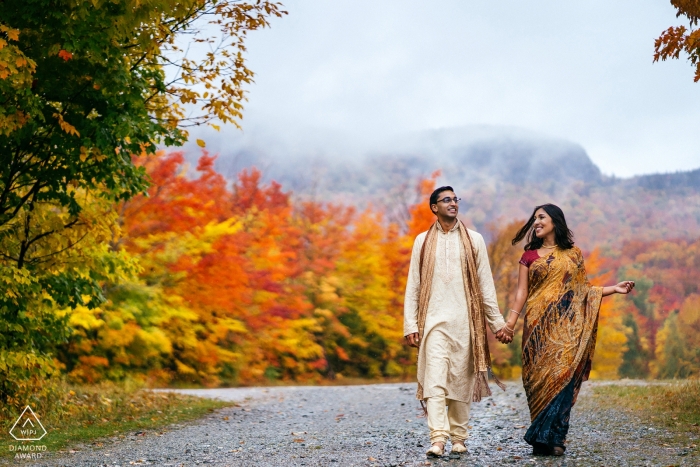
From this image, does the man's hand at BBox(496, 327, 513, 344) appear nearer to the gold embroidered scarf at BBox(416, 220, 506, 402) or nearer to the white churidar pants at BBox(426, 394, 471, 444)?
the gold embroidered scarf at BBox(416, 220, 506, 402)

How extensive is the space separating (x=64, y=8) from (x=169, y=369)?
1477cm

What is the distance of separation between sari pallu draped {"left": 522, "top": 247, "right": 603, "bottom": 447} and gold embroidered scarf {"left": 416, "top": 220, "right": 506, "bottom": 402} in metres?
0.34

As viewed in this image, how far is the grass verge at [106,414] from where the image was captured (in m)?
7.56

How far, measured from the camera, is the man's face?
6.09 metres

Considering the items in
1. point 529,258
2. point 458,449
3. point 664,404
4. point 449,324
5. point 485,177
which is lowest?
point 664,404

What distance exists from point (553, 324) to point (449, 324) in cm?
83

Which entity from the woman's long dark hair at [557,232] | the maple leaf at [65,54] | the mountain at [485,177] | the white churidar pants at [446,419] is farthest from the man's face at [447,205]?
the mountain at [485,177]

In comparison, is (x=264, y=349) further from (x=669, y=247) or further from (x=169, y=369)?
(x=669, y=247)

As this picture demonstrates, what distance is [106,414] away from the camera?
946 cm

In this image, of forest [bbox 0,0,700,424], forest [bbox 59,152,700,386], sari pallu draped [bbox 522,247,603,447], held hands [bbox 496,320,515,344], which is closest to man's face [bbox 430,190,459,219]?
sari pallu draped [bbox 522,247,603,447]

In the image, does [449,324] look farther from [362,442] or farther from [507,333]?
[362,442]

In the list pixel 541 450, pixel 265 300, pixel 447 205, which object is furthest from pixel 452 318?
pixel 265 300

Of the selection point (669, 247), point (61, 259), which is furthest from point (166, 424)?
point (669, 247)

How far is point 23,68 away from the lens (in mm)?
6617
